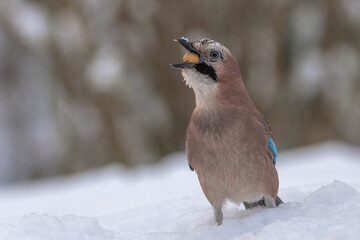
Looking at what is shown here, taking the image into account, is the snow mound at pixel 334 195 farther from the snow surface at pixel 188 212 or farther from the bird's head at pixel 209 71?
the bird's head at pixel 209 71

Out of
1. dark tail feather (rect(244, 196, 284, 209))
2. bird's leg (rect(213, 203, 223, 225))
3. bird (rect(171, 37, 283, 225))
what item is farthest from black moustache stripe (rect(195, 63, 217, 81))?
dark tail feather (rect(244, 196, 284, 209))

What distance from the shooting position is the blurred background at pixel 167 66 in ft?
31.3

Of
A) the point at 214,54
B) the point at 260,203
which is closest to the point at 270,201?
the point at 260,203

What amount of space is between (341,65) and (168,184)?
5110 millimetres

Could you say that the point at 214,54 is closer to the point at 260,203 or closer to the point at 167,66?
the point at 260,203

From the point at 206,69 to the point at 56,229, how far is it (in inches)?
45.0

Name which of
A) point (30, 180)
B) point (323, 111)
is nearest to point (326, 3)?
point (323, 111)

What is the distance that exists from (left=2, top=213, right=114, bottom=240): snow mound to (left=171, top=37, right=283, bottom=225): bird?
65 centimetres

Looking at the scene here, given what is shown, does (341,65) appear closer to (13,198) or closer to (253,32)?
(253,32)

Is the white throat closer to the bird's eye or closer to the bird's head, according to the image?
the bird's head

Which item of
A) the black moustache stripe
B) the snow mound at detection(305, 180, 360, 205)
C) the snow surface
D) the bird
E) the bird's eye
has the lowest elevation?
the snow surface

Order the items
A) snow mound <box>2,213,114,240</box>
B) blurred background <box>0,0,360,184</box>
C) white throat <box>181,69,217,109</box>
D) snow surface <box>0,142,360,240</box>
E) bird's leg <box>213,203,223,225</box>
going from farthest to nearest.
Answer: blurred background <box>0,0,360,184</box>, bird's leg <box>213,203,223,225</box>, white throat <box>181,69,217,109</box>, snow mound <box>2,213,114,240</box>, snow surface <box>0,142,360,240</box>

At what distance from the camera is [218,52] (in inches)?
111

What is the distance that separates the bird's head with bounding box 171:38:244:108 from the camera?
2.78 m
